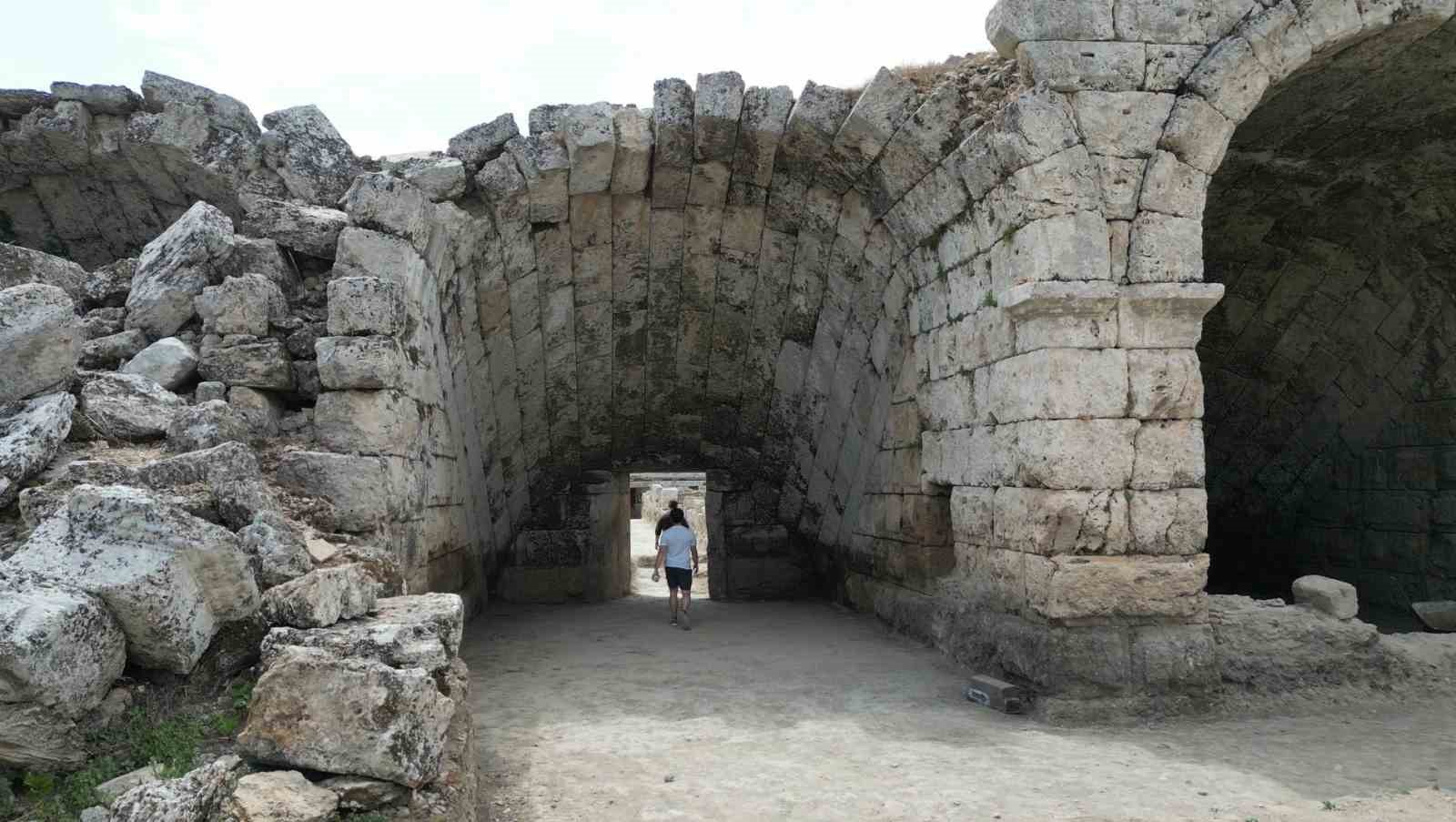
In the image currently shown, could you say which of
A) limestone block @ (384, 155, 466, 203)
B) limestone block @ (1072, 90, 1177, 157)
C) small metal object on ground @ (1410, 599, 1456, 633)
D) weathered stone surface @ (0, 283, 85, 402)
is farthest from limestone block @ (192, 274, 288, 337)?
small metal object on ground @ (1410, 599, 1456, 633)

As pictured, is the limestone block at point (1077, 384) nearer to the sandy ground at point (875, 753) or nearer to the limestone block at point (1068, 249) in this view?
the limestone block at point (1068, 249)

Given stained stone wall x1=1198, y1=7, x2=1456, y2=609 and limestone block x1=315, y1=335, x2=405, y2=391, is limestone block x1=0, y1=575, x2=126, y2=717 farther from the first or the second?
stained stone wall x1=1198, y1=7, x2=1456, y2=609

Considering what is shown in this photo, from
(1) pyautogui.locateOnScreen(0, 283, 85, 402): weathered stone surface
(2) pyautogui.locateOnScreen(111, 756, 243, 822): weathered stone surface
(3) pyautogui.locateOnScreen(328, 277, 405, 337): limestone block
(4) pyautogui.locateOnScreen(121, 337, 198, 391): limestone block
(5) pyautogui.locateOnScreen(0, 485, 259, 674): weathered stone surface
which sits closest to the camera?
(2) pyautogui.locateOnScreen(111, 756, 243, 822): weathered stone surface

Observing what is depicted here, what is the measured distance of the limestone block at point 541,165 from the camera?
6.86 metres

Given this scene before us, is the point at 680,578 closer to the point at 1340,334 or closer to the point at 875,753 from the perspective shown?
the point at 875,753

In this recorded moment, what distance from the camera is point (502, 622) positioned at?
849 cm

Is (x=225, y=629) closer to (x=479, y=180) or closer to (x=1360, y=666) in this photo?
(x=479, y=180)

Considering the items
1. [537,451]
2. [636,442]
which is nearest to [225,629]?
[537,451]

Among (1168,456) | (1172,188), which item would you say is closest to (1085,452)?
(1168,456)

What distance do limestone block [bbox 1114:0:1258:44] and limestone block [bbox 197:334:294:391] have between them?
489cm

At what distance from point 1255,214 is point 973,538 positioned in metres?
4.06

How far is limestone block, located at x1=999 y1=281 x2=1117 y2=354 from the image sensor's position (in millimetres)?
5324

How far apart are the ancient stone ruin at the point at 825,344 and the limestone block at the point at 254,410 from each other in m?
0.02

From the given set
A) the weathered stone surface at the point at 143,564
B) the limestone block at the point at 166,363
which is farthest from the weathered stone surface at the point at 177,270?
the weathered stone surface at the point at 143,564
